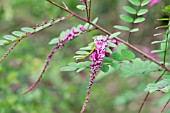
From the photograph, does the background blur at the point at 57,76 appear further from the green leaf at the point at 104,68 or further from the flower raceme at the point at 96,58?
the flower raceme at the point at 96,58

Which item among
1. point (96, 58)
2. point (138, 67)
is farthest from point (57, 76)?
point (96, 58)

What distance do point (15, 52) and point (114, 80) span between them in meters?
1.59

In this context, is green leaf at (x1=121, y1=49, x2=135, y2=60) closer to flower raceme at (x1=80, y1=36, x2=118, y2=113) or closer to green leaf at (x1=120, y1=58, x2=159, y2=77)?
green leaf at (x1=120, y1=58, x2=159, y2=77)

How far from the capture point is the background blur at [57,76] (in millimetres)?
2234

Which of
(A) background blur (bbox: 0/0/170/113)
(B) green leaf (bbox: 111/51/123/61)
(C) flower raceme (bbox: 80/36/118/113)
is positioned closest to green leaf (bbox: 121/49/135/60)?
(B) green leaf (bbox: 111/51/123/61)

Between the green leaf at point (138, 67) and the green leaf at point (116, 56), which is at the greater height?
the green leaf at point (116, 56)

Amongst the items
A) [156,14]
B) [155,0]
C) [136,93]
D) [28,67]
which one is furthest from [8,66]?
[155,0]

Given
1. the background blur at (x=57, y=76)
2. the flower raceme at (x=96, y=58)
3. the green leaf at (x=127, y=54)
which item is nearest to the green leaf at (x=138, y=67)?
the green leaf at (x=127, y=54)

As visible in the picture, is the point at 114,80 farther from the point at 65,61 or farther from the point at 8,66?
the point at 8,66

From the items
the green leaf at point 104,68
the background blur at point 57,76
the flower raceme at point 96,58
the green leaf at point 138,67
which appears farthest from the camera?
the background blur at point 57,76

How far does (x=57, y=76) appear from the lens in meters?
2.70

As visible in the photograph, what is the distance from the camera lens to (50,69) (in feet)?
8.88

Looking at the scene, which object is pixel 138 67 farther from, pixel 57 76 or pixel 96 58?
pixel 57 76

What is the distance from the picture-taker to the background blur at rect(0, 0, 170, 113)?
2.23m
